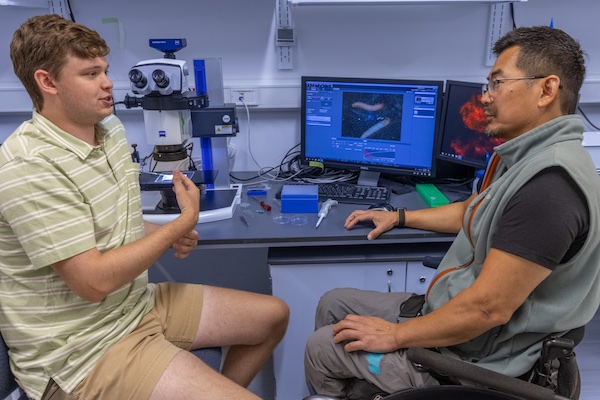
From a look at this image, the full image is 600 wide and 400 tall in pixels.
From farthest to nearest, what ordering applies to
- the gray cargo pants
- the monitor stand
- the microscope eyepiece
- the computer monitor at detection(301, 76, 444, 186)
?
the monitor stand → the computer monitor at detection(301, 76, 444, 186) → the microscope eyepiece → the gray cargo pants

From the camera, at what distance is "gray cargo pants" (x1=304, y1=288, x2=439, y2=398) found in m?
1.24

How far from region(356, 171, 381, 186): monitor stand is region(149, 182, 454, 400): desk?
227 millimetres

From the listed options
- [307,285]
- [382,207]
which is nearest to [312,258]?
[307,285]

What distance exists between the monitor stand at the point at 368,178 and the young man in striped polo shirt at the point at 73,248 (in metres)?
0.99

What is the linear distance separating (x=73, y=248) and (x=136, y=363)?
13.6 inches

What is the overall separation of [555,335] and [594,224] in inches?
11.6

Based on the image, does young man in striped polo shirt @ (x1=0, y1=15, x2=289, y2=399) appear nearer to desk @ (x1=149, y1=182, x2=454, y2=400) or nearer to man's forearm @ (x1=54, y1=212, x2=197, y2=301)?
man's forearm @ (x1=54, y1=212, x2=197, y2=301)

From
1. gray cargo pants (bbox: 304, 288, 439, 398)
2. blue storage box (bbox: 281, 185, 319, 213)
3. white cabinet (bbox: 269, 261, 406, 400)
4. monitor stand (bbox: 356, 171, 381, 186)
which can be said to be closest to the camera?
gray cargo pants (bbox: 304, 288, 439, 398)

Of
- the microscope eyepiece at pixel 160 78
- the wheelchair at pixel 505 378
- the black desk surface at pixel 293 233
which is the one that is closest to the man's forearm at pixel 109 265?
the black desk surface at pixel 293 233

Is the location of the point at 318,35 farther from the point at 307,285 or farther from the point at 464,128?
the point at 307,285

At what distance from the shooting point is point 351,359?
130 cm

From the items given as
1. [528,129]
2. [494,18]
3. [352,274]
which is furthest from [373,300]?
[494,18]

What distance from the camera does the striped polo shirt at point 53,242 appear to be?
111 centimetres

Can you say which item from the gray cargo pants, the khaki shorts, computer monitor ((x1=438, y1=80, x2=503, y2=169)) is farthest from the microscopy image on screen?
the khaki shorts
